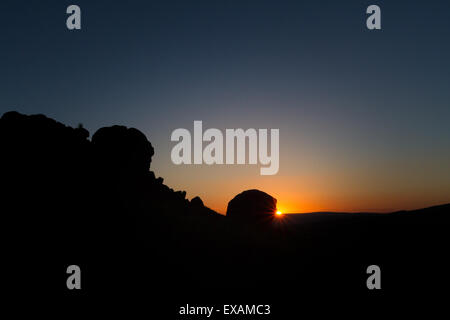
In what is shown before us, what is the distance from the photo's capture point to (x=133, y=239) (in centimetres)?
3847

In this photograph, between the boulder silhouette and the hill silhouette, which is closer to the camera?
the hill silhouette

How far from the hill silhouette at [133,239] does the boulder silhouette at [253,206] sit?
7.45 metres

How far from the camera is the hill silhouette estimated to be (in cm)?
3369

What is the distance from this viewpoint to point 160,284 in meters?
35.0

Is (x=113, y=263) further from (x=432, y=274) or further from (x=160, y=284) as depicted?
(x=432, y=274)

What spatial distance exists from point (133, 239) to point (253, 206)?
106ft

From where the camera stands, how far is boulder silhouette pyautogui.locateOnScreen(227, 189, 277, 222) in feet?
209

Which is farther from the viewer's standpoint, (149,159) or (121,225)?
(149,159)

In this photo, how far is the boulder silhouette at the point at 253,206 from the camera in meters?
63.8

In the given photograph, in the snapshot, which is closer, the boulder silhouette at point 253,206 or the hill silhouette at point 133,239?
the hill silhouette at point 133,239

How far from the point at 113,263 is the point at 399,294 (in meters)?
35.1

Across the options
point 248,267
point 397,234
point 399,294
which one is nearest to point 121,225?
point 248,267

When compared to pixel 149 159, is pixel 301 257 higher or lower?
lower

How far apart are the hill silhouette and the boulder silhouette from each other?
293 inches
